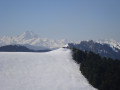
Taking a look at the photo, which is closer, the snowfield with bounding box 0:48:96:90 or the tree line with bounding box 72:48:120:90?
the tree line with bounding box 72:48:120:90

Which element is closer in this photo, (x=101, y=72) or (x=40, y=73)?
(x=101, y=72)

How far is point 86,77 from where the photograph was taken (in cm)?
6838

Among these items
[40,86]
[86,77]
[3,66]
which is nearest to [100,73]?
[86,77]

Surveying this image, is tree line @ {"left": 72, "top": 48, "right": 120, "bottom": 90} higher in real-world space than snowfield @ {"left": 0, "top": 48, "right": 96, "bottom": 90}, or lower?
higher

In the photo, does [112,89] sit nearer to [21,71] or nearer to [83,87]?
[83,87]

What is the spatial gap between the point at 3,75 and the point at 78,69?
23.5m

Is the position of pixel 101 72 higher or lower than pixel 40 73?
higher

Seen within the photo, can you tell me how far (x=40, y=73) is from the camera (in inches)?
2781

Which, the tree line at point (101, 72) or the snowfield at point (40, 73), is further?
the snowfield at point (40, 73)

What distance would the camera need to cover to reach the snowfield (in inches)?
2413

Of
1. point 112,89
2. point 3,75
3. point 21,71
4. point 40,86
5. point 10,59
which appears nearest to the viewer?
point 112,89

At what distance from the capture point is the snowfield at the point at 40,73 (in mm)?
61281

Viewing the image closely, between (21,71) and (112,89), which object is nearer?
(112,89)

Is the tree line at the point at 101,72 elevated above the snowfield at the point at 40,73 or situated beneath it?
elevated above
